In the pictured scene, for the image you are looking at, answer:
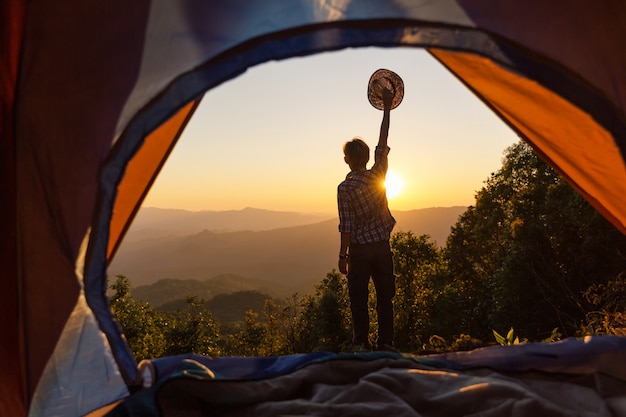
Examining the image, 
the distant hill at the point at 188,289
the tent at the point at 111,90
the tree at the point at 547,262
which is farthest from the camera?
the distant hill at the point at 188,289

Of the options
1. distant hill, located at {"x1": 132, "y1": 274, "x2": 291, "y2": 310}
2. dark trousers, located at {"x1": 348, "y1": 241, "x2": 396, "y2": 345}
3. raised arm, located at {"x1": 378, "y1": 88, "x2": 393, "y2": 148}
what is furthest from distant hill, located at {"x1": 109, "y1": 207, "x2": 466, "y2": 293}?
raised arm, located at {"x1": 378, "y1": 88, "x2": 393, "y2": 148}

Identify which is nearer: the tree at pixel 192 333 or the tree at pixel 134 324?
the tree at pixel 134 324

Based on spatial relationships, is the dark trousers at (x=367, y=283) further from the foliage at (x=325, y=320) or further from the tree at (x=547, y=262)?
the foliage at (x=325, y=320)

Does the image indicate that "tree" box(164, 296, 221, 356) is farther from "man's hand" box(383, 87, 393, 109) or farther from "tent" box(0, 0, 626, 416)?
"tent" box(0, 0, 626, 416)

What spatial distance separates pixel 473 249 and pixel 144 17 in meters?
17.3

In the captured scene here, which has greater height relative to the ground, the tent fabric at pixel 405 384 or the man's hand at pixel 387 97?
the man's hand at pixel 387 97

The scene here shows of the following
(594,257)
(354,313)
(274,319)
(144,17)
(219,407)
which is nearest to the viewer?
(219,407)

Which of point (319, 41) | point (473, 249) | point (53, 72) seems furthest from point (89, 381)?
point (473, 249)

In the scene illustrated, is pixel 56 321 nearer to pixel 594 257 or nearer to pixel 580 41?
pixel 580 41

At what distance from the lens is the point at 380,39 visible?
186 centimetres

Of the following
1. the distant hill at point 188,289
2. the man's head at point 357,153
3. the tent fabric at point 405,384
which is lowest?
the distant hill at point 188,289

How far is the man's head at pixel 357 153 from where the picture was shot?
3.43 m

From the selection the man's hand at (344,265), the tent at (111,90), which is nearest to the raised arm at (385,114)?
the man's hand at (344,265)

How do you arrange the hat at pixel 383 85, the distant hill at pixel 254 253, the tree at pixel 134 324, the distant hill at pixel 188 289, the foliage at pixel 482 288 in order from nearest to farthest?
the hat at pixel 383 85 → the foliage at pixel 482 288 → the tree at pixel 134 324 → the distant hill at pixel 188 289 → the distant hill at pixel 254 253
